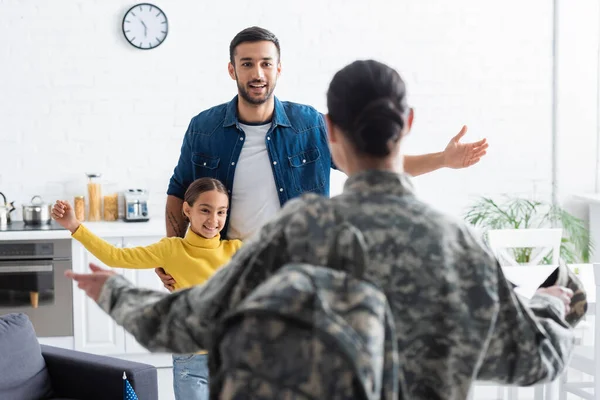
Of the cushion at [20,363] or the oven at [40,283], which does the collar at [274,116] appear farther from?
the oven at [40,283]

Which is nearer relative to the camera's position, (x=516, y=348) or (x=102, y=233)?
(x=516, y=348)

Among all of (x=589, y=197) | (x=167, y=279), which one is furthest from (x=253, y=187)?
(x=589, y=197)

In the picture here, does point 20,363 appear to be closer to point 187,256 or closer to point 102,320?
point 187,256

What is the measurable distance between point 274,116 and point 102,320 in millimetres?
2596

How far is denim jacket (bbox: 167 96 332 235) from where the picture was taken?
2.95 meters

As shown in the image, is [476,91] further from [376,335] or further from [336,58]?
[376,335]

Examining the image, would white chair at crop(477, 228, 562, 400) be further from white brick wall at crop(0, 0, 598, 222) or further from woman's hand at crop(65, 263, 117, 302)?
woman's hand at crop(65, 263, 117, 302)

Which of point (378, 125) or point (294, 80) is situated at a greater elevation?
point (294, 80)

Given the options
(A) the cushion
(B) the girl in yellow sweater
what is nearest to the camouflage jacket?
(B) the girl in yellow sweater

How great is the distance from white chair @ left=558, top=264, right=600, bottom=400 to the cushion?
217cm

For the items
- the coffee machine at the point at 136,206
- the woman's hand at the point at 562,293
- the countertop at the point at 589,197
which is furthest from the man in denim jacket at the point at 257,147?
the countertop at the point at 589,197

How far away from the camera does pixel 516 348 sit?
1593mm

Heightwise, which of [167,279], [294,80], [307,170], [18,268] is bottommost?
[18,268]

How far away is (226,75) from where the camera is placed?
5602mm
